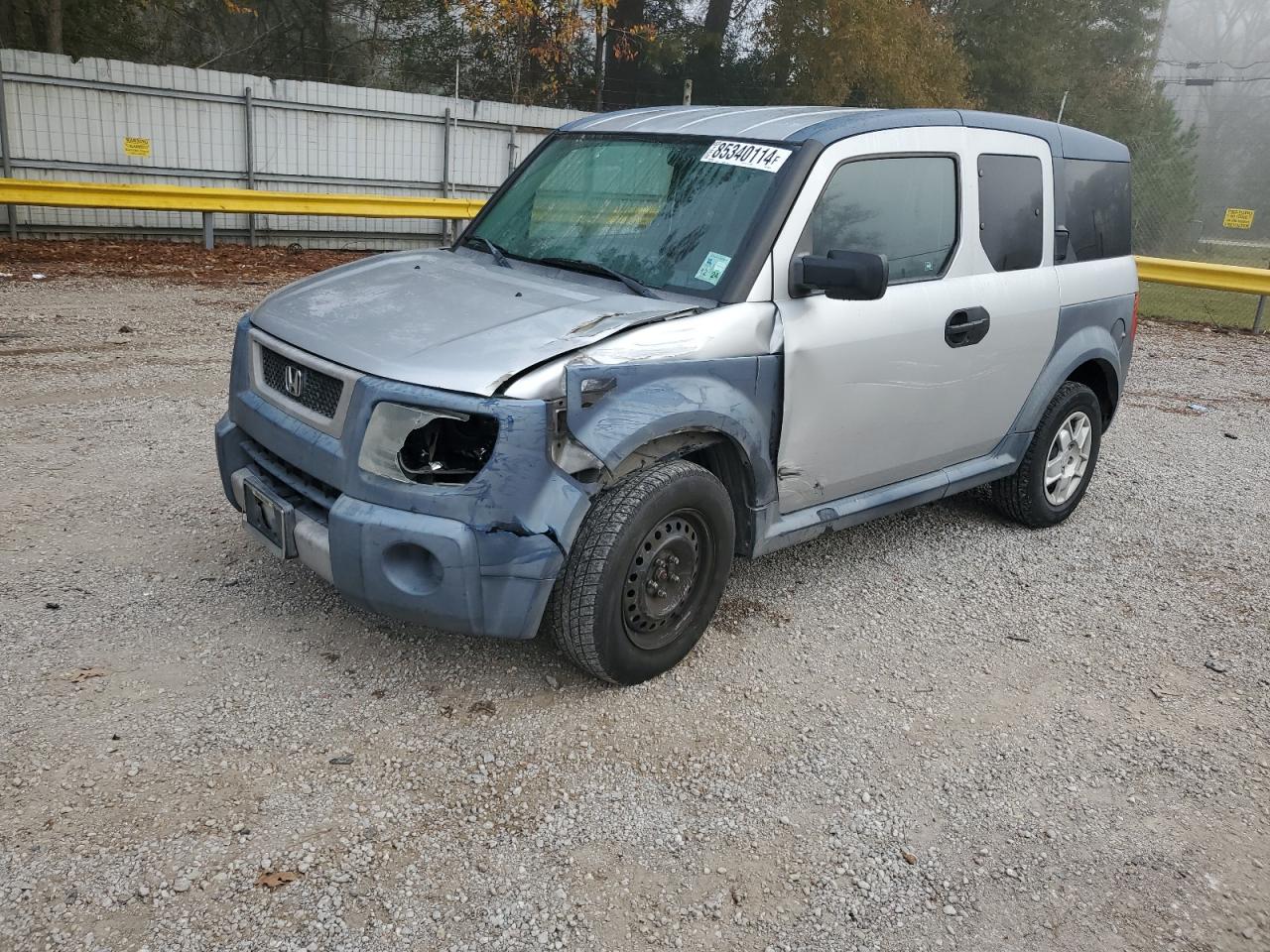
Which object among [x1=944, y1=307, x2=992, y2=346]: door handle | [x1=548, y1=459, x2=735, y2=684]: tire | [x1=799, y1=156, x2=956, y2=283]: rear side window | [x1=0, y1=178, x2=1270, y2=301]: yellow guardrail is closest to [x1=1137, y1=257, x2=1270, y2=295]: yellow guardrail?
[x1=0, y1=178, x2=1270, y2=301]: yellow guardrail

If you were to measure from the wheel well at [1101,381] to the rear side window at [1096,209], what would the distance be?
0.57 metres

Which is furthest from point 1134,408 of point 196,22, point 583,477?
point 196,22

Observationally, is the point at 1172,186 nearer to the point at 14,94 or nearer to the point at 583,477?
the point at 14,94

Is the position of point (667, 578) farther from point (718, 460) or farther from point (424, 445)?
point (424, 445)

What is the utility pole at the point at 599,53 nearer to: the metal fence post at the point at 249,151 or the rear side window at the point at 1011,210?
the metal fence post at the point at 249,151

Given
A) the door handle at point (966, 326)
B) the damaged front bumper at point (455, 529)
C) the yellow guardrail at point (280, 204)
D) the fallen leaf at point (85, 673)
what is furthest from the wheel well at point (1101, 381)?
the yellow guardrail at point (280, 204)

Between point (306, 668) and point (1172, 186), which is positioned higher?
point (1172, 186)

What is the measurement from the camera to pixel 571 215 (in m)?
4.28

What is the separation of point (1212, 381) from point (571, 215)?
26.2ft

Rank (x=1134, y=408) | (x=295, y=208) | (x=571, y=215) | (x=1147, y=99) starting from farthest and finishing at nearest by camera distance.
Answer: (x=1147, y=99), (x=295, y=208), (x=1134, y=408), (x=571, y=215)

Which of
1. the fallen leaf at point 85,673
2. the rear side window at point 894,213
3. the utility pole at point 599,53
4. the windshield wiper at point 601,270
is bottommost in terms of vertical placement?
the fallen leaf at point 85,673

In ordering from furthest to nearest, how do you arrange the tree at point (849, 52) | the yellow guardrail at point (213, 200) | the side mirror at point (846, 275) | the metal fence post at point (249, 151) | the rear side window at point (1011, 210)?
the tree at point (849, 52) < the metal fence post at point (249, 151) < the yellow guardrail at point (213, 200) < the rear side window at point (1011, 210) < the side mirror at point (846, 275)

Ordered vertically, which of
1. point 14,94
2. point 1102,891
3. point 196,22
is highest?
point 196,22

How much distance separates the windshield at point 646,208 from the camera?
3814mm
